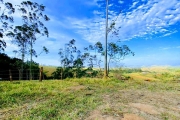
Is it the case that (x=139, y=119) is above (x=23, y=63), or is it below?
below

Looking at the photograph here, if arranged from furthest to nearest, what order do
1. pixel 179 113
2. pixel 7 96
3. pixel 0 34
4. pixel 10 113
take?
pixel 0 34, pixel 7 96, pixel 179 113, pixel 10 113

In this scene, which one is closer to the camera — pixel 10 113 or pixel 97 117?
pixel 97 117

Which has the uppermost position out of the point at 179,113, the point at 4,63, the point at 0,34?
the point at 0,34

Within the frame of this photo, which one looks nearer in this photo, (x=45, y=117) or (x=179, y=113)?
(x=45, y=117)

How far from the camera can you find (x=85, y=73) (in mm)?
20297

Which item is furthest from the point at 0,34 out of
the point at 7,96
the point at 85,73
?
the point at 7,96

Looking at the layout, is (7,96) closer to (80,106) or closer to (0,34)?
Result: (80,106)

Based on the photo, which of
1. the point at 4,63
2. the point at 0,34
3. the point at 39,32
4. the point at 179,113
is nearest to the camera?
the point at 179,113

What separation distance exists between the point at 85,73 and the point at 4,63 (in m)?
9.39

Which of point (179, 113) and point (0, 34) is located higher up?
point (0, 34)

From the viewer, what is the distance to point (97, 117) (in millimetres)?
3686

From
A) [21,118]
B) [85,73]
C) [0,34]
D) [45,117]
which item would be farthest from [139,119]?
[0,34]

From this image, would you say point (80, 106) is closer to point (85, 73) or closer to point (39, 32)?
point (85, 73)

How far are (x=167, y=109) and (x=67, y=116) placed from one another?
2.61m
